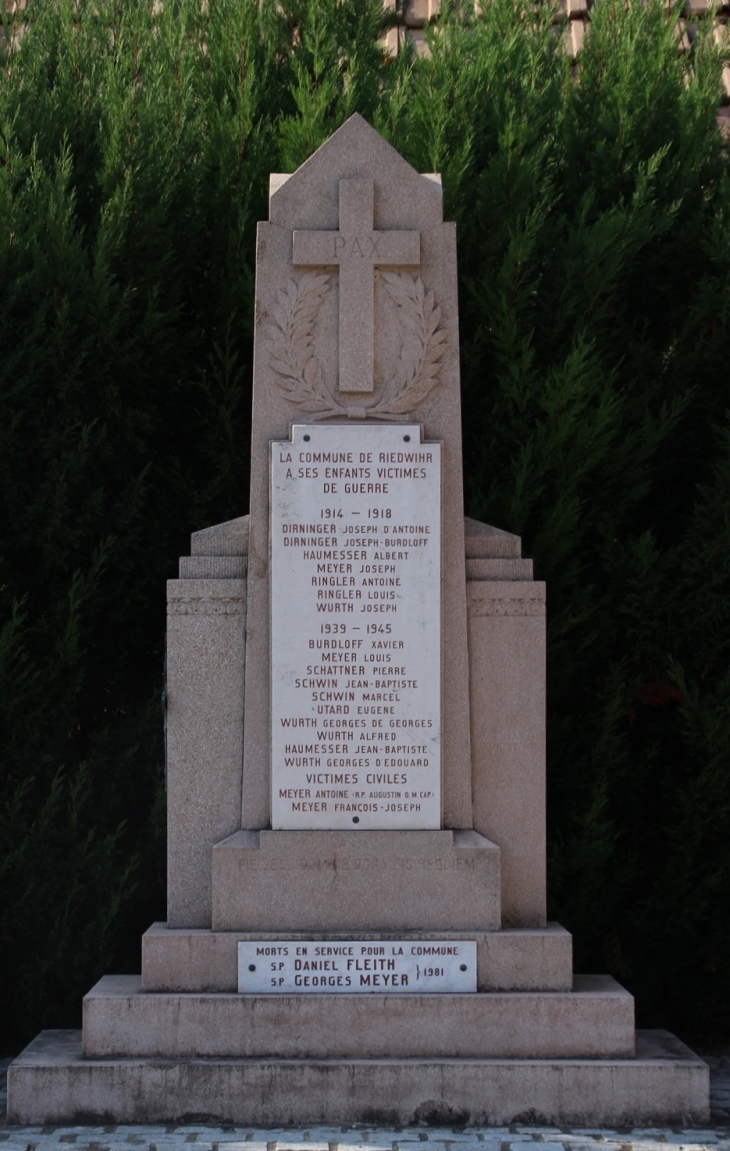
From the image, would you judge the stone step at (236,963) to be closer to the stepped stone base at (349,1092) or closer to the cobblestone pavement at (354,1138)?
the stepped stone base at (349,1092)

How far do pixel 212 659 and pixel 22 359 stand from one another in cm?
201

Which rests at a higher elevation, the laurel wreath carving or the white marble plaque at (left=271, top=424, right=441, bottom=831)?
the laurel wreath carving

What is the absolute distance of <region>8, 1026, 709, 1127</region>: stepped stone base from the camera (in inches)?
195

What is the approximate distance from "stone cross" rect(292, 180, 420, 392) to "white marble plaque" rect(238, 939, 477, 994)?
211cm

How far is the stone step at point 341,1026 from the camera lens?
508 cm

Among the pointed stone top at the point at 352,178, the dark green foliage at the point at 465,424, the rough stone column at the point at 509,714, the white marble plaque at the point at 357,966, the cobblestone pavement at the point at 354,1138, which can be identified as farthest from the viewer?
the dark green foliage at the point at 465,424

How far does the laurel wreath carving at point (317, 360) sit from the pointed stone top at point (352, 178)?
0.24 meters

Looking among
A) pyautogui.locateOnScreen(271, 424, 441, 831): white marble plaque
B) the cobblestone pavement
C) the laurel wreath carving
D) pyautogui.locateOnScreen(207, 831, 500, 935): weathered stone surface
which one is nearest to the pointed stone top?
the laurel wreath carving

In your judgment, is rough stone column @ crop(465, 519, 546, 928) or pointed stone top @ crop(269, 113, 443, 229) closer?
rough stone column @ crop(465, 519, 546, 928)

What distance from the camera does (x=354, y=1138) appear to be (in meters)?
4.75

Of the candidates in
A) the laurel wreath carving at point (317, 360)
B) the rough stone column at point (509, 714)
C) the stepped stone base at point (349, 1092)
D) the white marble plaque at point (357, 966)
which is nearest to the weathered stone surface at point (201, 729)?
the white marble plaque at point (357, 966)

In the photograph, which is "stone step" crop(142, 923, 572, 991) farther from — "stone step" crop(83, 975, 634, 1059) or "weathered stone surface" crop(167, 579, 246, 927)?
"weathered stone surface" crop(167, 579, 246, 927)

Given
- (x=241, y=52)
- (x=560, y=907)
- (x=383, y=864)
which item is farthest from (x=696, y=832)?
(x=241, y=52)

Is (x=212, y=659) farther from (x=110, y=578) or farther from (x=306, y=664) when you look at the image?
(x=110, y=578)
